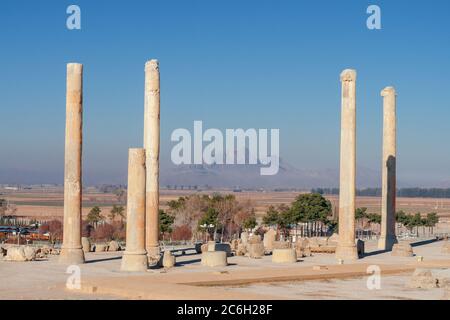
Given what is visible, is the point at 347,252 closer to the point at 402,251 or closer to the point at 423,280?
the point at 402,251

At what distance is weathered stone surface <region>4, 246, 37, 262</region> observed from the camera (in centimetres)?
3797

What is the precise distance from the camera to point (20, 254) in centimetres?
3800

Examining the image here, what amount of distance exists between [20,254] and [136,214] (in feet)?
23.6

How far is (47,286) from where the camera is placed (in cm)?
2733

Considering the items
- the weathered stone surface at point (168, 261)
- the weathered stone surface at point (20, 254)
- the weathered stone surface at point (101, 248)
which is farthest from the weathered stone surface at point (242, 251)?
the weathered stone surface at point (20, 254)

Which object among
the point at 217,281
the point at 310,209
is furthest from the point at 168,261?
the point at 310,209

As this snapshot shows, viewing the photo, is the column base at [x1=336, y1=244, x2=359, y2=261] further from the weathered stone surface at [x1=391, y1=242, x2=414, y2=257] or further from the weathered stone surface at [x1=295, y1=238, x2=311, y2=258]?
the weathered stone surface at [x1=391, y1=242, x2=414, y2=257]

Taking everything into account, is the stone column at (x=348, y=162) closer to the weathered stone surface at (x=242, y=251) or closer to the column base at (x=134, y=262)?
the weathered stone surface at (x=242, y=251)

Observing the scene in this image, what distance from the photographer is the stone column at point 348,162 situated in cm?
4197

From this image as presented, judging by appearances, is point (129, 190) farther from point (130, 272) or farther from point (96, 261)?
point (96, 261)
